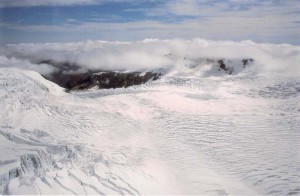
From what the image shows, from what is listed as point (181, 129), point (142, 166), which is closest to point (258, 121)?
point (181, 129)

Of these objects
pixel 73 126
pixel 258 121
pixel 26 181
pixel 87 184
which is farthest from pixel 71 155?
pixel 258 121

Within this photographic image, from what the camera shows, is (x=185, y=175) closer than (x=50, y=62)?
Yes

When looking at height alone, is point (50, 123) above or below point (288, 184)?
above

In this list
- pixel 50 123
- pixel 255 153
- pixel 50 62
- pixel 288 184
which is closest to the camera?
pixel 288 184

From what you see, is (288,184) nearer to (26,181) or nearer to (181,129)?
(181,129)

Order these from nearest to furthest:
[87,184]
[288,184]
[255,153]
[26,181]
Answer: [26,181], [87,184], [288,184], [255,153]

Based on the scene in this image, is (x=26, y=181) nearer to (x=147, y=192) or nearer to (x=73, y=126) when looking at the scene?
(x=147, y=192)
